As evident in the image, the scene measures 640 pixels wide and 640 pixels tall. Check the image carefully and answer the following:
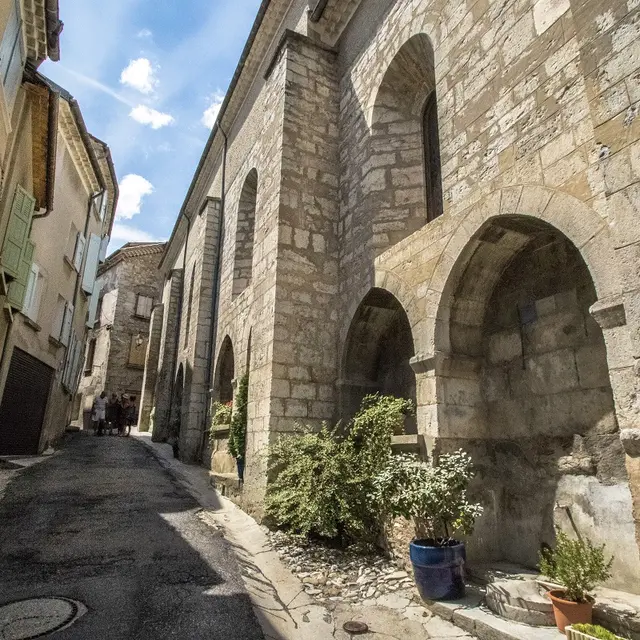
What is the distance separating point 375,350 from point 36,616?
4191 mm

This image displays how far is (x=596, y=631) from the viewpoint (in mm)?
2262

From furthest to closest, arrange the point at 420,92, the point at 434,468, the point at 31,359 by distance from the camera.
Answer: the point at 31,359 → the point at 420,92 → the point at 434,468

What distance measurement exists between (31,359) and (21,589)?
23.5 ft

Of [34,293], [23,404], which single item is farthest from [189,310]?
[23,404]

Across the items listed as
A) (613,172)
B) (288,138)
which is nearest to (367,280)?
(288,138)

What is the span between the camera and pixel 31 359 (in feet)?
30.3

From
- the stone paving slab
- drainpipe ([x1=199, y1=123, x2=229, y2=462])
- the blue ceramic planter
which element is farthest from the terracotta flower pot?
drainpipe ([x1=199, y1=123, x2=229, y2=462])

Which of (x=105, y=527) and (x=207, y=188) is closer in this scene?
(x=105, y=527)

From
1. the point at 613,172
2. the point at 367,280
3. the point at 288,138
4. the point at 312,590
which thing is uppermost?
the point at 288,138

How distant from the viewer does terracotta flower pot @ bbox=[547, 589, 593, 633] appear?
247cm

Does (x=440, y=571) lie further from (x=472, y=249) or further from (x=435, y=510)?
(x=472, y=249)

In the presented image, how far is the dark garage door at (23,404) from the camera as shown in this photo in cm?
863

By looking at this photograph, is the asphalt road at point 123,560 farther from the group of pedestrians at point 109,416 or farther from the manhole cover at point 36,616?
the group of pedestrians at point 109,416

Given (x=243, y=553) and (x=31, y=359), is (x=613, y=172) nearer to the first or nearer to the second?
(x=243, y=553)
